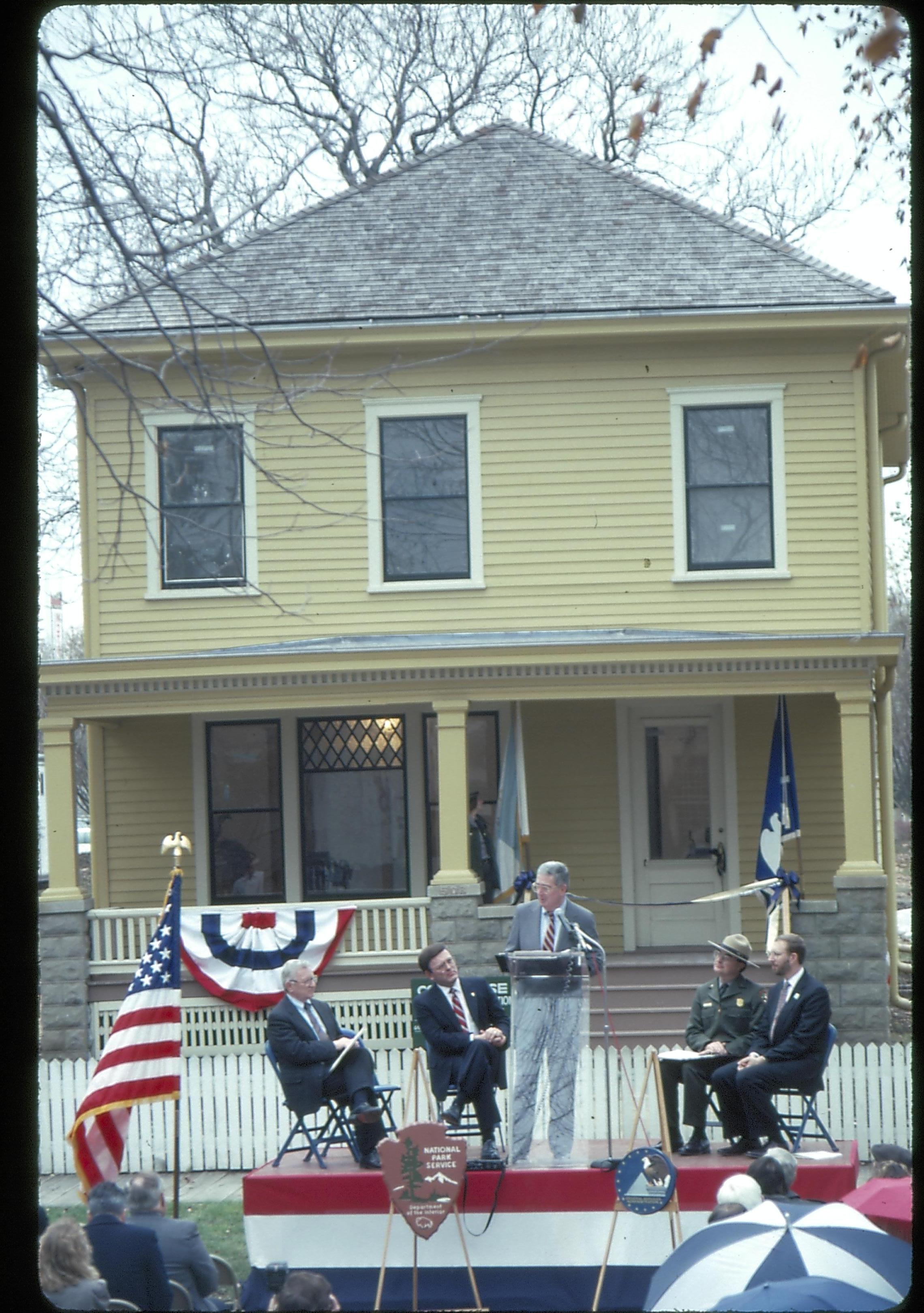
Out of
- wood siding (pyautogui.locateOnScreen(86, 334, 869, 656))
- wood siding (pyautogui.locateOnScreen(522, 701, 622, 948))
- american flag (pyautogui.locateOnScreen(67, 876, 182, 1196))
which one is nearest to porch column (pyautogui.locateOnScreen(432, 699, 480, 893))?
wood siding (pyautogui.locateOnScreen(86, 334, 869, 656))

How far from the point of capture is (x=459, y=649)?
1282cm

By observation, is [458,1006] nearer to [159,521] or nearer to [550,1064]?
[550,1064]

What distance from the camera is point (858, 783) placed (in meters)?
12.9

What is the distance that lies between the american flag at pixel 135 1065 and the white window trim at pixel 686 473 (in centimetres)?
667

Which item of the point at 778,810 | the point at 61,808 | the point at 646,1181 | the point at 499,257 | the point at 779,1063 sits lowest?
the point at 646,1181

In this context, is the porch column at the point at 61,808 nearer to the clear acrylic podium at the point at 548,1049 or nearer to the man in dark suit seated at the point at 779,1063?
the clear acrylic podium at the point at 548,1049

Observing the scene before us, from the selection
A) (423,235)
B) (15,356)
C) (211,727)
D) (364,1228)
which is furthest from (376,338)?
(15,356)

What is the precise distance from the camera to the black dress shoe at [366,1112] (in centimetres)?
862

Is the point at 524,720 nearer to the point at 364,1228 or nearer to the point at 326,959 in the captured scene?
the point at 326,959

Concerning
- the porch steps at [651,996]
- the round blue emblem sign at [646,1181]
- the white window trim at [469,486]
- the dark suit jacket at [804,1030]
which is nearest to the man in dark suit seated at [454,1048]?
the round blue emblem sign at [646,1181]

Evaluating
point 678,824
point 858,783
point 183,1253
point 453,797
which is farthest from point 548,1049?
point 678,824

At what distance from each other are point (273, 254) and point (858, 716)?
318 inches

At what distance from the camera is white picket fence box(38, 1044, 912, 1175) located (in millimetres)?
11133

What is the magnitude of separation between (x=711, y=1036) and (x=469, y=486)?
6.70 meters
